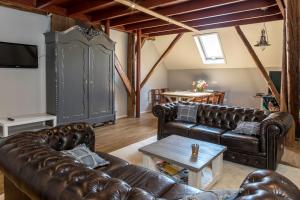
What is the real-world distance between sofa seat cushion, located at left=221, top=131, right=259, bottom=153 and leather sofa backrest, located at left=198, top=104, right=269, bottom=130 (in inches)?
18.2

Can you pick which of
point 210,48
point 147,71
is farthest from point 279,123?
point 147,71

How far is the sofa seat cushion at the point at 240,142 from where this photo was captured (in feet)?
10.3

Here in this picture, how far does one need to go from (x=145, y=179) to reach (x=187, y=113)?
261cm

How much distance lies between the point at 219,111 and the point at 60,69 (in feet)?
10.8

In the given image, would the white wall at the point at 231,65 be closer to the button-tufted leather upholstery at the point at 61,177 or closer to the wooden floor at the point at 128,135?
the wooden floor at the point at 128,135

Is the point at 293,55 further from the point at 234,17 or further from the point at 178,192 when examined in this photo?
the point at 178,192

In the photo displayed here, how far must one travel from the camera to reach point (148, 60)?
7664mm

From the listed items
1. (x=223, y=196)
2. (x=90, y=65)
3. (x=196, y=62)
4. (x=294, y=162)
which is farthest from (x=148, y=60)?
(x=223, y=196)

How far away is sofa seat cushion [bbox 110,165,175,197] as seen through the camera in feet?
5.60

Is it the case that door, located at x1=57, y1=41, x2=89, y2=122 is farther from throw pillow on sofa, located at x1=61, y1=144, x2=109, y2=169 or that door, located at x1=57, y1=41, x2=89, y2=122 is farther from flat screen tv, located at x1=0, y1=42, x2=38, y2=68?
throw pillow on sofa, located at x1=61, y1=144, x2=109, y2=169

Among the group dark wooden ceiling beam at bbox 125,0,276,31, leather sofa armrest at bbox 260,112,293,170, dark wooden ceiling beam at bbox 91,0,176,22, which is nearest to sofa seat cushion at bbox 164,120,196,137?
leather sofa armrest at bbox 260,112,293,170

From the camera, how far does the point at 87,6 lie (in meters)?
4.49

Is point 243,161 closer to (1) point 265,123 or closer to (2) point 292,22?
(1) point 265,123

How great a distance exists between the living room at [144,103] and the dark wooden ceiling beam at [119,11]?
22 mm
